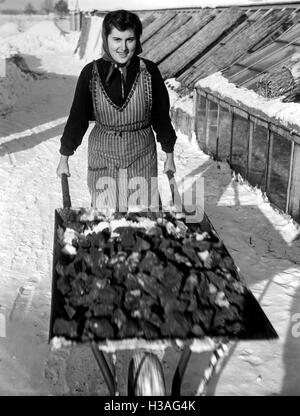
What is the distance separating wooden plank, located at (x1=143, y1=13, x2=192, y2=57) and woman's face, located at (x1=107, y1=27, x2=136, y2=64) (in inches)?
518

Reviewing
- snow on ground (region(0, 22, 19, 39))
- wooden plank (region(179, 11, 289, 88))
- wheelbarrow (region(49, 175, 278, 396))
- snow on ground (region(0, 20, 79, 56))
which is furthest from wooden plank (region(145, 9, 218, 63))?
snow on ground (region(0, 22, 19, 39))

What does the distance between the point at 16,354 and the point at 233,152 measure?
576 centimetres

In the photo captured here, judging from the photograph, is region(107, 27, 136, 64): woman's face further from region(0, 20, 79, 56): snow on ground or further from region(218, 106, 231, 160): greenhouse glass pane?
region(0, 20, 79, 56): snow on ground

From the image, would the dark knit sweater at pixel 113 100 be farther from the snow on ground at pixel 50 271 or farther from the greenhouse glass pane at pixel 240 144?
the greenhouse glass pane at pixel 240 144

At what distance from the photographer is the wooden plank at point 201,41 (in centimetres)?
1263

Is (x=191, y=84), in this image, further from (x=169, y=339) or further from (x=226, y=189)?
(x=169, y=339)

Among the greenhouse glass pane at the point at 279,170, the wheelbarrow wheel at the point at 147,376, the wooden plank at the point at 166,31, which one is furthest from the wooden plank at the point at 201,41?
the wheelbarrow wheel at the point at 147,376

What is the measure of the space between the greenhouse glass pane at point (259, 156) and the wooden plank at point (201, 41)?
5.45m

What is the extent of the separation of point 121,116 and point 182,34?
1202 cm

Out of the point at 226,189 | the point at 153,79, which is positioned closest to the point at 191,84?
the point at 226,189

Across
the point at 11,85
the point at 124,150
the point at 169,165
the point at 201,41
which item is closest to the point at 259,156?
the point at 169,165

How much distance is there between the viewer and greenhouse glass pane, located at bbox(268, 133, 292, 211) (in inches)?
265

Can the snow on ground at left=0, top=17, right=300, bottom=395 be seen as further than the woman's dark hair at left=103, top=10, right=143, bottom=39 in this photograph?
Yes

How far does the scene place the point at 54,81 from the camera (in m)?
20.2
